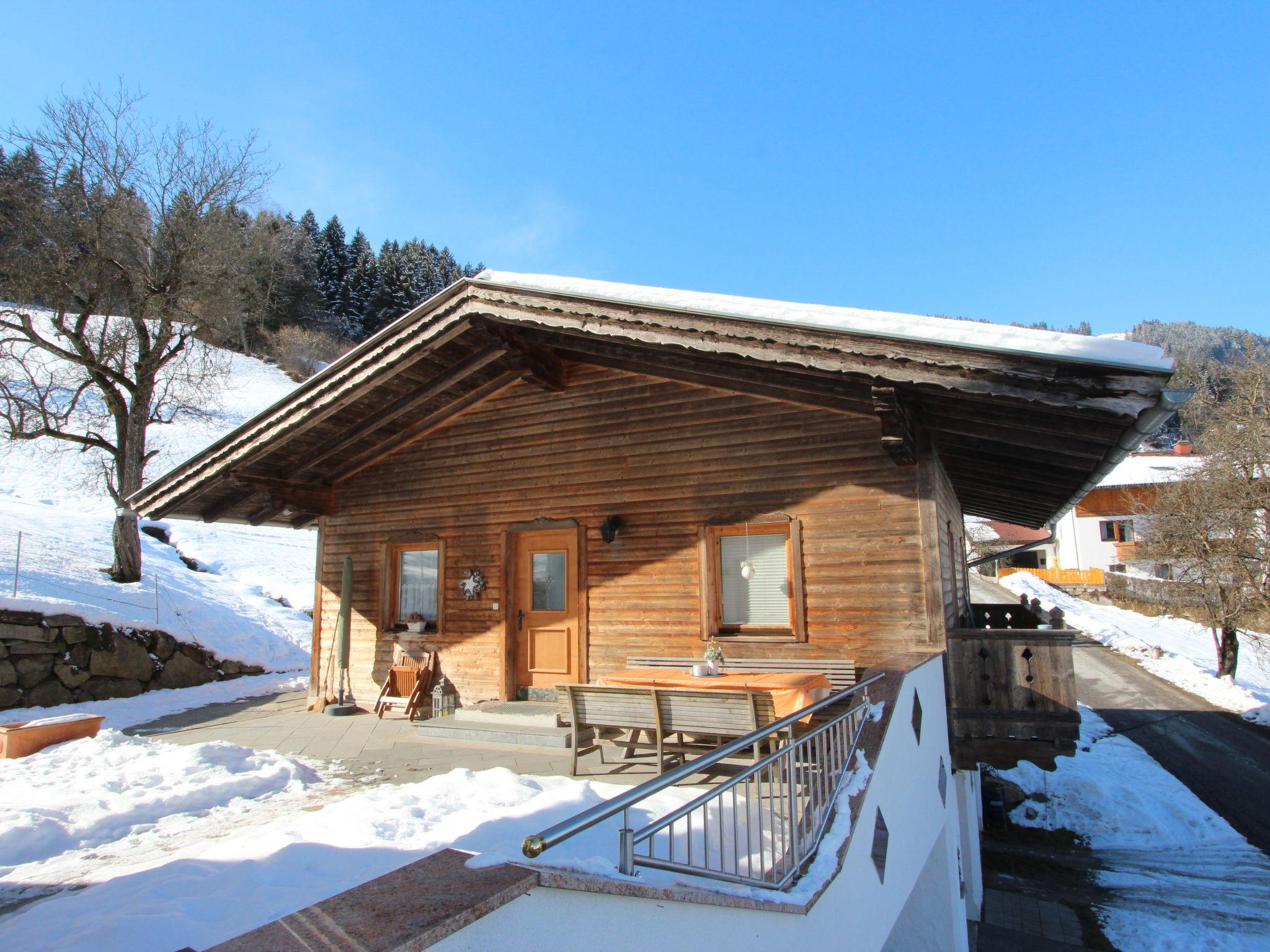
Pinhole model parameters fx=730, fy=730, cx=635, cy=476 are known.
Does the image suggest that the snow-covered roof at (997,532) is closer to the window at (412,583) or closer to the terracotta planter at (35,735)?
the window at (412,583)

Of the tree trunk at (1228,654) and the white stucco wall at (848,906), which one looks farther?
the tree trunk at (1228,654)

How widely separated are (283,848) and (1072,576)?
45.4 metres

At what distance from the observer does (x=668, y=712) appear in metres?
5.93

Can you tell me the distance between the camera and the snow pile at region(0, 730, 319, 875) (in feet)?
16.1

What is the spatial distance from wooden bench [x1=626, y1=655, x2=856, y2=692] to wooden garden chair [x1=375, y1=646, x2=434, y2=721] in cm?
296

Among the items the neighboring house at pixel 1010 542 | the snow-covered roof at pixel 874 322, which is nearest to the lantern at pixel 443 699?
the snow-covered roof at pixel 874 322

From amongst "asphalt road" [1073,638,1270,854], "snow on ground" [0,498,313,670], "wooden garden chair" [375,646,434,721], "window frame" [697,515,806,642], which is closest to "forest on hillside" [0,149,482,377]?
"snow on ground" [0,498,313,670]

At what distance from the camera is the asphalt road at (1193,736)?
1520 cm

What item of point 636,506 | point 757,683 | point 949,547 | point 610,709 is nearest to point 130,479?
point 636,506

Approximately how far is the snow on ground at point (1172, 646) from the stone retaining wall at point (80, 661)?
18478mm

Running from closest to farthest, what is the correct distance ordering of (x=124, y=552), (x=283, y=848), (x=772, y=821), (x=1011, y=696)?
(x=772, y=821) → (x=283, y=848) → (x=1011, y=696) → (x=124, y=552)

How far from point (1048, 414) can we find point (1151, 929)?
9389mm

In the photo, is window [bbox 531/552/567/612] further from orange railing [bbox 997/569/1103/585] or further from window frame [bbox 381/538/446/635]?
orange railing [bbox 997/569/1103/585]

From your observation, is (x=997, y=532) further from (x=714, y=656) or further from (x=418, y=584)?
(x=714, y=656)
